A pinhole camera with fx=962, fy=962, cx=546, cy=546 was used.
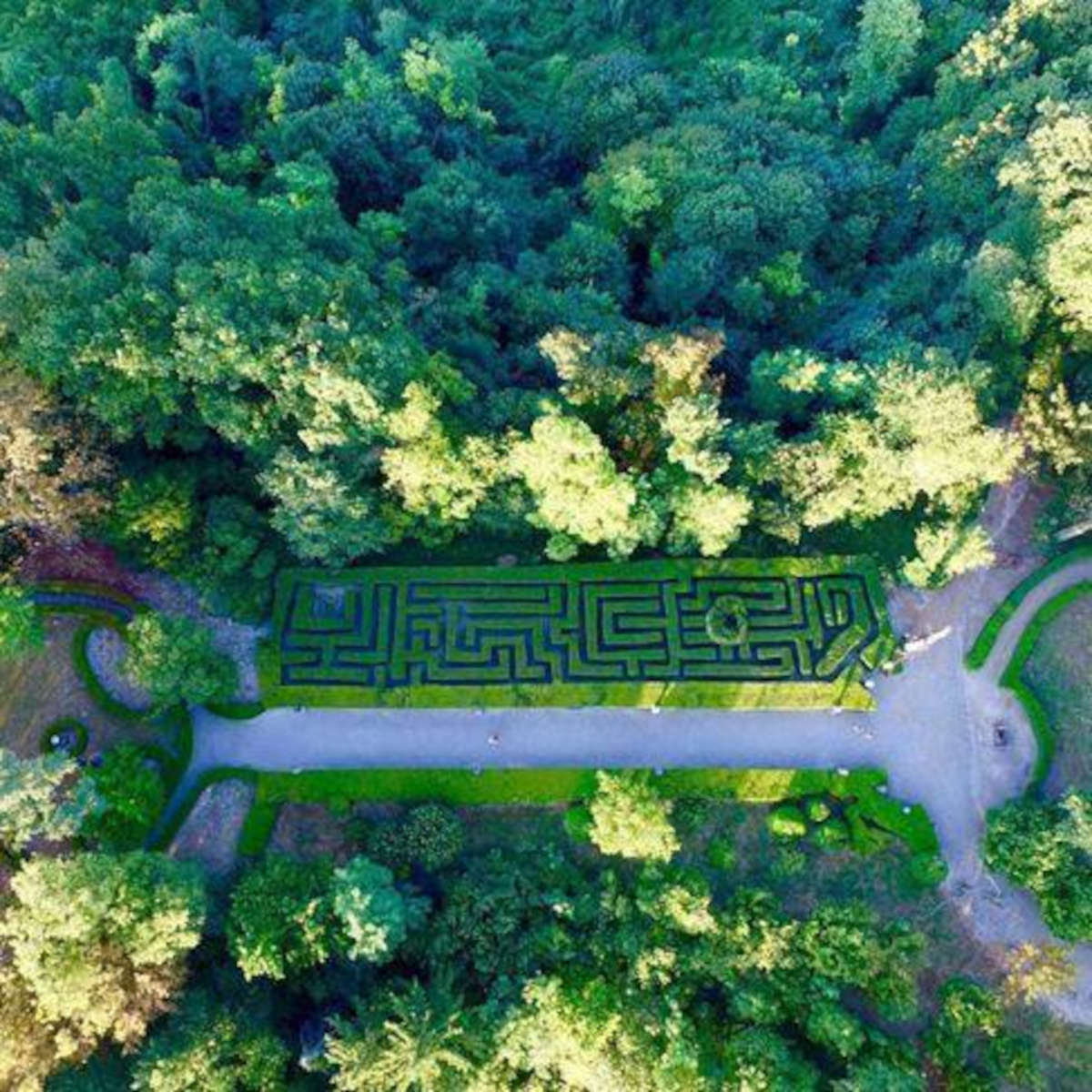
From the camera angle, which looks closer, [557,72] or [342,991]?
[342,991]

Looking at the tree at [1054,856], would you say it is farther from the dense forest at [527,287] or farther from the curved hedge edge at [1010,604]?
the dense forest at [527,287]

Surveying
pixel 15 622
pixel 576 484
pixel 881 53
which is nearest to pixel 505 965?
pixel 576 484

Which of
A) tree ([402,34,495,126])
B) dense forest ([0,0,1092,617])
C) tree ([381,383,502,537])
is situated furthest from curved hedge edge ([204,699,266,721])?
tree ([402,34,495,126])

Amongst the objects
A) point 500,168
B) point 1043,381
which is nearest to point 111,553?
point 500,168

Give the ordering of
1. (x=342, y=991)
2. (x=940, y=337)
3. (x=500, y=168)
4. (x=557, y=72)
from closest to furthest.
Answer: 1. (x=342, y=991)
2. (x=940, y=337)
3. (x=500, y=168)
4. (x=557, y=72)

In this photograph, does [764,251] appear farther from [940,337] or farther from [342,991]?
[342,991]

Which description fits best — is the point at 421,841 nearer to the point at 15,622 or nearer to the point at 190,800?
the point at 190,800

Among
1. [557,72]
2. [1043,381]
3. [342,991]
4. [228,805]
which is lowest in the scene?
[342,991]

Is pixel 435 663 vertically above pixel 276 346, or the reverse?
pixel 276 346
